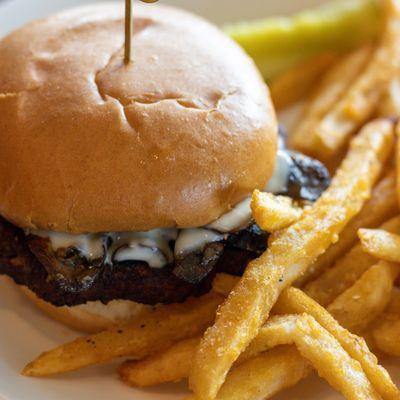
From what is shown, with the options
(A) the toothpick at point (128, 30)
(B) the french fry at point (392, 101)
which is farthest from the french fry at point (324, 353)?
(B) the french fry at point (392, 101)

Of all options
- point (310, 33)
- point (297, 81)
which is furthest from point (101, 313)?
point (310, 33)

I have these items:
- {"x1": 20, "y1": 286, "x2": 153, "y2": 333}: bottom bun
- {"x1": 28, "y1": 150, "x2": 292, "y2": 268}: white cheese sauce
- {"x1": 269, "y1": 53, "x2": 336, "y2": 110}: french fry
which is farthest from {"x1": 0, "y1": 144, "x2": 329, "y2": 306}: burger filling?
{"x1": 269, "y1": 53, "x2": 336, "y2": 110}: french fry

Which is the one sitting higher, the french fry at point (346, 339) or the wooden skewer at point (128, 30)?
the wooden skewer at point (128, 30)

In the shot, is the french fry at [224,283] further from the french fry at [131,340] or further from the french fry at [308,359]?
the french fry at [308,359]

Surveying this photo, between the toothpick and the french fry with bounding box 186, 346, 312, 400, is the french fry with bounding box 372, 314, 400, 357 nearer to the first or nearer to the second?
the french fry with bounding box 186, 346, 312, 400

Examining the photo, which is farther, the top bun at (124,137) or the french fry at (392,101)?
the french fry at (392,101)

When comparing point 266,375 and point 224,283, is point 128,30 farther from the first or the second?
point 266,375

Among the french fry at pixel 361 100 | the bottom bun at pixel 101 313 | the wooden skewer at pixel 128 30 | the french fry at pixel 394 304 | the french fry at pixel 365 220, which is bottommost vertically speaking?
the bottom bun at pixel 101 313

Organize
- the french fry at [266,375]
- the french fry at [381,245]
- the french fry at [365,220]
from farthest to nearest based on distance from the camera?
the french fry at [365,220]
the french fry at [381,245]
the french fry at [266,375]
